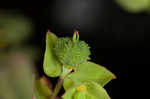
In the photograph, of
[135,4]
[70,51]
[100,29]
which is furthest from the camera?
[100,29]

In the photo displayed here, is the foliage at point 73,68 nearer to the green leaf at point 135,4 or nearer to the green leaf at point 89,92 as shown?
the green leaf at point 89,92

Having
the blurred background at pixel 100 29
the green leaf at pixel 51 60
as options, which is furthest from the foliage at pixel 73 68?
the blurred background at pixel 100 29

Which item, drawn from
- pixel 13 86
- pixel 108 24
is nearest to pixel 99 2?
pixel 108 24

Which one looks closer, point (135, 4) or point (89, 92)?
point (89, 92)

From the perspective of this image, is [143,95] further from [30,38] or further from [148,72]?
[30,38]

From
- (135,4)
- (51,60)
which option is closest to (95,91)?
(51,60)

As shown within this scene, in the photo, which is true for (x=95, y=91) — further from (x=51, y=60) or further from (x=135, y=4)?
(x=135, y=4)

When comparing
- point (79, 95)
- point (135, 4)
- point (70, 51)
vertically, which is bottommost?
point (79, 95)

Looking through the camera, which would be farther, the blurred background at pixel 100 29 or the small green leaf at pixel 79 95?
the blurred background at pixel 100 29
